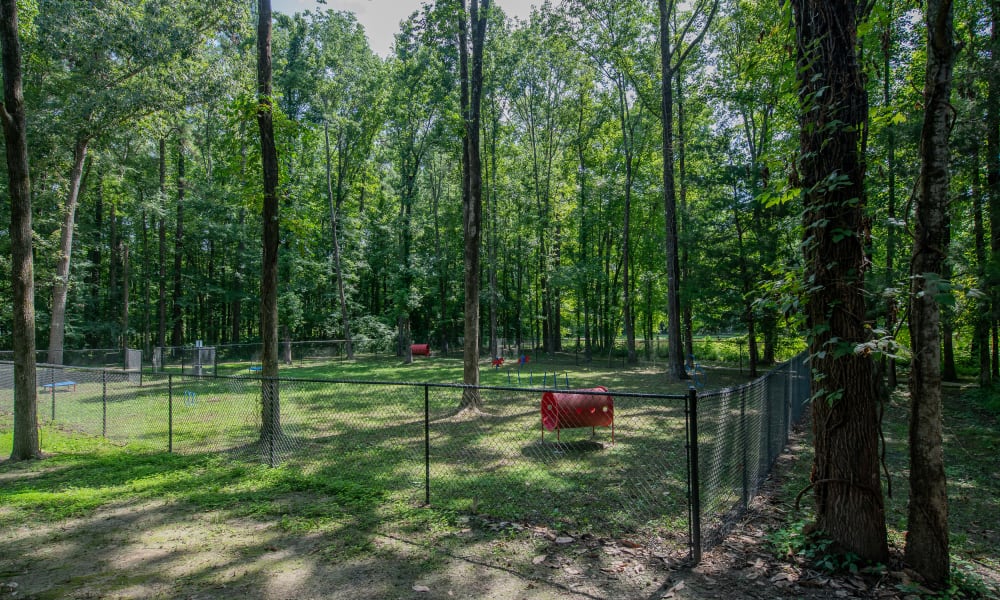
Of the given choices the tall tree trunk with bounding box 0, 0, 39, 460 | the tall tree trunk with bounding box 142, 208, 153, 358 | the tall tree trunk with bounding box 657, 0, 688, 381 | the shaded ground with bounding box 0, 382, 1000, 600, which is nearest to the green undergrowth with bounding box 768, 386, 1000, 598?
the shaded ground with bounding box 0, 382, 1000, 600

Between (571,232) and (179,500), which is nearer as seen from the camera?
(179,500)

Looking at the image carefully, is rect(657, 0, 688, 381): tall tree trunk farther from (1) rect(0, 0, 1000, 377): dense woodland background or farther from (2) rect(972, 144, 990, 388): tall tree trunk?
(2) rect(972, 144, 990, 388): tall tree trunk

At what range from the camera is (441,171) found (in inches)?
1366

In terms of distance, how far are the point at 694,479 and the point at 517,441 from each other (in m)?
4.96

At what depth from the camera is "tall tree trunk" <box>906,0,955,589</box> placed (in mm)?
3414

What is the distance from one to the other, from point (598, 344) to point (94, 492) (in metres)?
31.6

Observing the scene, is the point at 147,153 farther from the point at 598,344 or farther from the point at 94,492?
the point at 598,344

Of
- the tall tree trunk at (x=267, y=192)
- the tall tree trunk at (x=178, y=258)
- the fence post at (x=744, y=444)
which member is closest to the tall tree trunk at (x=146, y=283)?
the tall tree trunk at (x=178, y=258)

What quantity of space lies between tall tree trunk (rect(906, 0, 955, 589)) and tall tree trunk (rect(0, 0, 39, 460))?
1049 centimetres

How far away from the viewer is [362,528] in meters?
4.86

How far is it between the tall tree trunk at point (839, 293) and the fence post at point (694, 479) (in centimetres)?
102

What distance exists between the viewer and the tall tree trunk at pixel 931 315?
3414 mm

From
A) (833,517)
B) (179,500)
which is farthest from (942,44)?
(179,500)

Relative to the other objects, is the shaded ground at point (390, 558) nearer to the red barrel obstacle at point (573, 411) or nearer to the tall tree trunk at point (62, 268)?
the red barrel obstacle at point (573, 411)
